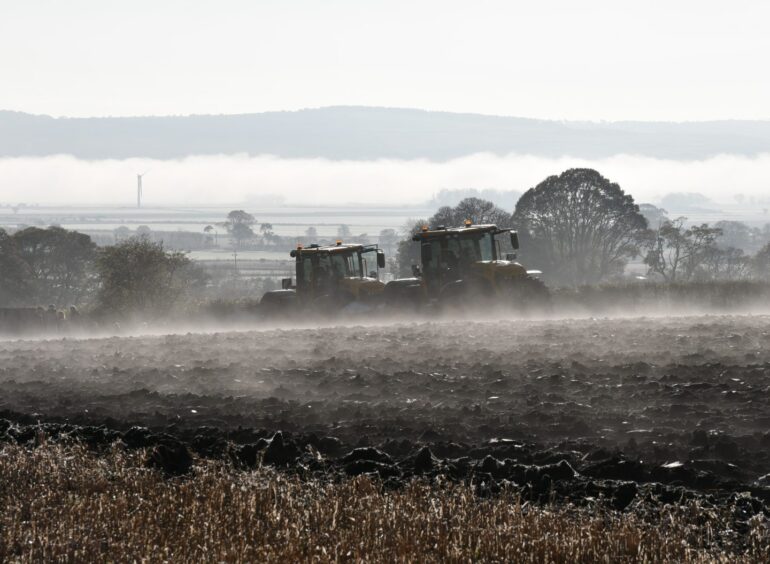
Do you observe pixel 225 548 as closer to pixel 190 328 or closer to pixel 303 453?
pixel 303 453

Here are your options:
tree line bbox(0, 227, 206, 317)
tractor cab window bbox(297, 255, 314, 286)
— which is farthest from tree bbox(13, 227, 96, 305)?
tractor cab window bbox(297, 255, 314, 286)

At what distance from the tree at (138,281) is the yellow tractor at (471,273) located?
40.0 metres

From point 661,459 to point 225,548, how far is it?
4.49 meters

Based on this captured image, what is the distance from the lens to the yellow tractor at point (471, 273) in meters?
35.8

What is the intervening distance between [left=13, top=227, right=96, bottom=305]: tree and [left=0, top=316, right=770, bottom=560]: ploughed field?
2972 inches

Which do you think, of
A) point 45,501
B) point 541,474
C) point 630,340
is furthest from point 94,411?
point 630,340

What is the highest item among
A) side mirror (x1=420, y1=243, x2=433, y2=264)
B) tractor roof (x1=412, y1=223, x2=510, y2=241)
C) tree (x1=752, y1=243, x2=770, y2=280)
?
tractor roof (x1=412, y1=223, x2=510, y2=241)

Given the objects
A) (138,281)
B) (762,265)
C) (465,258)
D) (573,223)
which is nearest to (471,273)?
(465,258)

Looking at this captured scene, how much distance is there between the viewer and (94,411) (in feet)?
52.7

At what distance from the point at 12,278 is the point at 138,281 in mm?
21738

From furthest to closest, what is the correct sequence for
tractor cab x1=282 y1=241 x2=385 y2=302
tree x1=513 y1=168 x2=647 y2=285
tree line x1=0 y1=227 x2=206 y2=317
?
tree x1=513 y1=168 x2=647 y2=285 → tree line x1=0 y1=227 x2=206 y2=317 → tractor cab x1=282 y1=241 x2=385 y2=302

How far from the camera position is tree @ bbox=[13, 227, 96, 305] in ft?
317

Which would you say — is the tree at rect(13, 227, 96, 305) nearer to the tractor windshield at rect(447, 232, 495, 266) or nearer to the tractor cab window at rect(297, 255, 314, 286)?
the tractor cab window at rect(297, 255, 314, 286)

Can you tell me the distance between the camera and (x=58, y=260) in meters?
97.4
